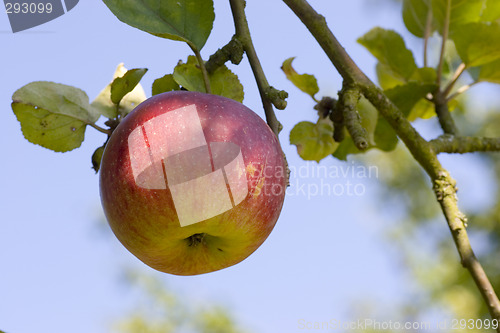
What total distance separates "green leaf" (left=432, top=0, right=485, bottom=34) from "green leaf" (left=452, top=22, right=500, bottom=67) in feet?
0.16

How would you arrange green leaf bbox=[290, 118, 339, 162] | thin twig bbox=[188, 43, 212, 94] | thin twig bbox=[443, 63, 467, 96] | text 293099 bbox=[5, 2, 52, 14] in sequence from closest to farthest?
thin twig bbox=[188, 43, 212, 94]
text 293099 bbox=[5, 2, 52, 14]
green leaf bbox=[290, 118, 339, 162]
thin twig bbox=[443, 63, 467, 96]

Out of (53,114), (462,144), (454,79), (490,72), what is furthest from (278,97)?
(490,72)

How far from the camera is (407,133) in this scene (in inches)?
30.8

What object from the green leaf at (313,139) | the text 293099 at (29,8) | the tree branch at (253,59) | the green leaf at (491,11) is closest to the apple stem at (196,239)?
the tree branch at (253,59)

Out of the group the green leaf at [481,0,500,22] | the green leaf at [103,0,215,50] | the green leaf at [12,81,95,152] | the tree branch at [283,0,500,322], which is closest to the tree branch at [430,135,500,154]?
the tree branch at [283,0,500,322]

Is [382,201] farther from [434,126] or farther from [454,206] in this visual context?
[454,206]

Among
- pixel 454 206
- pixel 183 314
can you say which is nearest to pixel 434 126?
pixel 183 314

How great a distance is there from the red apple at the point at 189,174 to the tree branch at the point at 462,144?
0.33m

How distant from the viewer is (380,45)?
1.03 meters

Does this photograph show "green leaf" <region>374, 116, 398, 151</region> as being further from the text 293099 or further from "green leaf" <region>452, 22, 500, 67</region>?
the text 293099

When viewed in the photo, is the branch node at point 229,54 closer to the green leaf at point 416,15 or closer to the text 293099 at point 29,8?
the text 293099 at point 29,8

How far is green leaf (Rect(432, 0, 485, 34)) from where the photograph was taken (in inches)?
40.2

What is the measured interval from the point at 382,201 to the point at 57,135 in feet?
21.4

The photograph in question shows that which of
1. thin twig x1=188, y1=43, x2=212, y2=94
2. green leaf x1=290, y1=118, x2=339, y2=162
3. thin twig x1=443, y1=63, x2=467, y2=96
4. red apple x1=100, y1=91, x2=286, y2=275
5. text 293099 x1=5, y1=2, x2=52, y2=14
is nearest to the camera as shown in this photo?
red apple x1=100, y1=91, x2=286, y2=275
